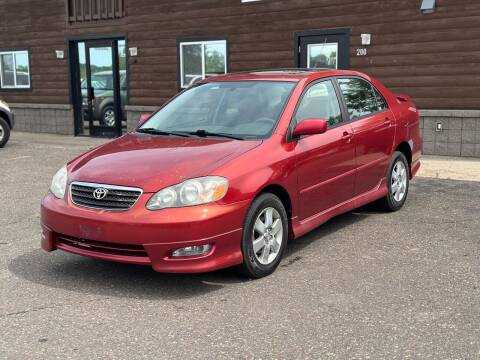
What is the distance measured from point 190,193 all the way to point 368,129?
257cm

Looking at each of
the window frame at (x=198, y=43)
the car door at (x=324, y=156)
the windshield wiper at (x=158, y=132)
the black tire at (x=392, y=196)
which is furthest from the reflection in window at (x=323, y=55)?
the windshield wiper at (x=158, y=132)

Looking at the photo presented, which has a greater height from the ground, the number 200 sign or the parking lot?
the number 200 sign

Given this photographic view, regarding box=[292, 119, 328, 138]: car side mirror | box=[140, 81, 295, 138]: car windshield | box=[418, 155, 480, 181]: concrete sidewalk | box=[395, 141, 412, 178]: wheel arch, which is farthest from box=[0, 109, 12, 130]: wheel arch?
box=[292, 119, 328, 138]: car side mirror

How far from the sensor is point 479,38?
34.0 feet

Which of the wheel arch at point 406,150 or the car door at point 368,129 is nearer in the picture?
the car door at point 368,129

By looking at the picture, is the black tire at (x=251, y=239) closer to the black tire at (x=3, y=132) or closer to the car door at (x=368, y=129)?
the car door at (x=368, y=129)

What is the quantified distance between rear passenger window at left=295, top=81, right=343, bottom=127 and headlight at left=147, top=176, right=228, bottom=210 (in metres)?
1.26

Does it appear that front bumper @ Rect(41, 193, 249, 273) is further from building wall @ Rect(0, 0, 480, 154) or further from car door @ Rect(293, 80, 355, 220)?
building wall @ Rect(0, 0, 480, 154)

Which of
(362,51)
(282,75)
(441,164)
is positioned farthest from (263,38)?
(282,75)

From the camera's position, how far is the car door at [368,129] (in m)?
5.95

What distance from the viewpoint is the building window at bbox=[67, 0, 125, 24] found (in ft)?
49.4

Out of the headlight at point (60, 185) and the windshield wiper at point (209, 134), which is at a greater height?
the windshield wiper at point (209, 134)

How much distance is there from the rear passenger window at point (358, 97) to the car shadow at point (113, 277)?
5.54 feet

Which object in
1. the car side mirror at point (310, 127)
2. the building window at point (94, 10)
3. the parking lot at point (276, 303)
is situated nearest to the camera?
the parking lot at point (276, 303)
